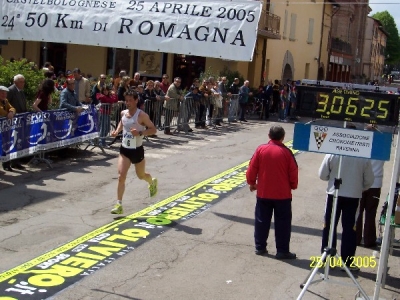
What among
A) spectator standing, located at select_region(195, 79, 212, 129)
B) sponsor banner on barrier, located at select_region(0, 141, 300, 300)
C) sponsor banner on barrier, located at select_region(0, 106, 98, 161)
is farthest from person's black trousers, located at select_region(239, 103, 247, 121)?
sponsor banner on barrier, located at select_region(0, 141, 300, 300)

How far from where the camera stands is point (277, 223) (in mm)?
8664

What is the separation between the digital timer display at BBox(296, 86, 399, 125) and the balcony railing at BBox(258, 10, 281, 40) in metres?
25.2

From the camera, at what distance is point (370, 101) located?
7.11 metres

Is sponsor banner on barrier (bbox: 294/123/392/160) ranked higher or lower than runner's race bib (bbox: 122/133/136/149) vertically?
higher

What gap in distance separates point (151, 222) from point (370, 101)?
13.3 feet

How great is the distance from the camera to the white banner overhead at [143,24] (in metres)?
24.1

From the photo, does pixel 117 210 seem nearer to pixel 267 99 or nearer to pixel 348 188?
pixel 348 188

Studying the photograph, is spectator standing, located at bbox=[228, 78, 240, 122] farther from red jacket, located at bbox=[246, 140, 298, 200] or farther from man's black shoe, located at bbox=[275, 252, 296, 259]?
man's black shoe, located at bbox=[275, 252, 296, 259]

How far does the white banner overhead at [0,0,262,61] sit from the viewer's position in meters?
24.1

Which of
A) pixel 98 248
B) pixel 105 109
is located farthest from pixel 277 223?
pixel 105 109

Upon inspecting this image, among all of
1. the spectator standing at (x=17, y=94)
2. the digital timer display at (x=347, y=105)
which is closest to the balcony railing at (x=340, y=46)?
the spectator standing at (x=17, y=94)

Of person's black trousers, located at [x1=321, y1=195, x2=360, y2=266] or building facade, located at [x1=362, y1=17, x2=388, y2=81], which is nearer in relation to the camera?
person's black trousers, located at [x1=321, y1=195, x2=360, y2=266]

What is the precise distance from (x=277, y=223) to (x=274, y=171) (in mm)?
682

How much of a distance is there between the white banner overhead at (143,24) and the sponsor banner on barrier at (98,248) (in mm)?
12548
